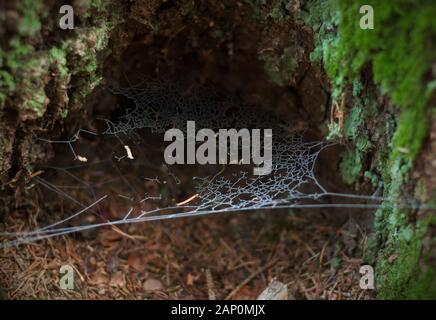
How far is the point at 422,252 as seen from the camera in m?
1.62

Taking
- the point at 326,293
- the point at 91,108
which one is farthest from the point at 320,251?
the point at 91,108

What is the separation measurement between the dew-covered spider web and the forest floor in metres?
0.10

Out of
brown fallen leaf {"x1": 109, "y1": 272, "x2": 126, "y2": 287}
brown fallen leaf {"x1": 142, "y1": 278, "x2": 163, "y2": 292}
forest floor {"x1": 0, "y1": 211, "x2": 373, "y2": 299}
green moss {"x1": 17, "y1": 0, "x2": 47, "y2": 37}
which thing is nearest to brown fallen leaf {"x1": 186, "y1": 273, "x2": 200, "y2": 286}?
forest floor {"x1": 0, "y1": 211, "x2": 373, "y2": 299}

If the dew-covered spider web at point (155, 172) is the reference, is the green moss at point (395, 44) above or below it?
above

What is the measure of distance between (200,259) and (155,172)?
0.62 m

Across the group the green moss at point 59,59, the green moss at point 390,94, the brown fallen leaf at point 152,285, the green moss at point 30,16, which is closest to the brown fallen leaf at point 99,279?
the brown fallen leaf at point 152,285

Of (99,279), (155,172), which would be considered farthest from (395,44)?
(99,279)

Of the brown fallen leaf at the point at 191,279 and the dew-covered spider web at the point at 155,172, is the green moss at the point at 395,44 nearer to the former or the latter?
the dew-covered spider web at the point at 155,172

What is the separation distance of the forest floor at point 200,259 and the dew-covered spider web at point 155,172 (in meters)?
0.10

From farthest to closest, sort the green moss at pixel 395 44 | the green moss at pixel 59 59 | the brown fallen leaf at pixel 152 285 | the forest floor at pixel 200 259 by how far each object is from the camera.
A: the brown fallen leaf at pixel 152 285 → the forest floor at pixel 200 259 → the green moss at pixel 59 59 → the green moss at pixel 395 44

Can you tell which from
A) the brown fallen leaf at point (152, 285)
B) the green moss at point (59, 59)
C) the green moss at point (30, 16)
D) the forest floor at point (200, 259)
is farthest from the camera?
the brown fallen leaf at point (152, 285)

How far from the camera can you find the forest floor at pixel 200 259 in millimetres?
2133

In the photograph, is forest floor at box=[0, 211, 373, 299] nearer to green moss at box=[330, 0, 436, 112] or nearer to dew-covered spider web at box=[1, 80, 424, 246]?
dew-covered spider web at box=[1, 80, 424, 246]
